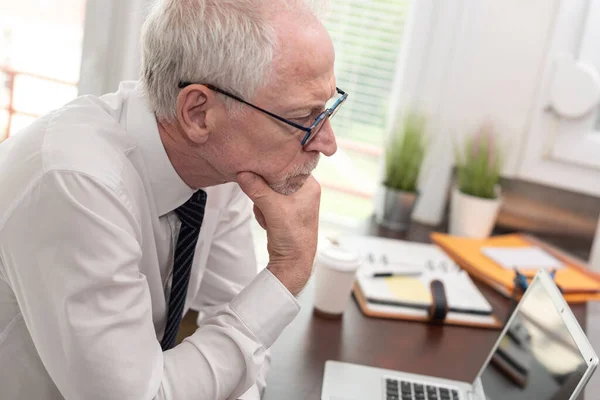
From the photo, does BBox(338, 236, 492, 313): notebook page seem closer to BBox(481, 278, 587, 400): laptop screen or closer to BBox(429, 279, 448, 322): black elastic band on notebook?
BBox(429, 279, 448, 322): black elastic band on notebook

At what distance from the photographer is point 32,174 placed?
3.47ft

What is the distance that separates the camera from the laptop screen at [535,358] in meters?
1.12

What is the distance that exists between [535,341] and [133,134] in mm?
806

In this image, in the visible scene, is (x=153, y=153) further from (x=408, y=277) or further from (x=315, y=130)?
(x=408, y=277)

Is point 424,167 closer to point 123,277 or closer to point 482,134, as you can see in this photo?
point 482,134

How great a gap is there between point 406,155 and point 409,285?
0.62 m

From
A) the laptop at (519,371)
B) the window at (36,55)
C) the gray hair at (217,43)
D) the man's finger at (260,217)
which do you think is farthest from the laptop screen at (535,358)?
the window at (36,55)

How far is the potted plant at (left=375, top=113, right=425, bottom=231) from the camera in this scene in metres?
2.25

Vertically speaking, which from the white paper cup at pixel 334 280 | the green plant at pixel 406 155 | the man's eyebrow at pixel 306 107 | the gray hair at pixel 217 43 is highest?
the gray hair at pixel 217 43

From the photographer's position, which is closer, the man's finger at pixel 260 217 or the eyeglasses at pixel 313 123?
Result: the eyeglasses at pixel 313 123

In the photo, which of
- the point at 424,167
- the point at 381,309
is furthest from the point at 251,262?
the point at 424,167

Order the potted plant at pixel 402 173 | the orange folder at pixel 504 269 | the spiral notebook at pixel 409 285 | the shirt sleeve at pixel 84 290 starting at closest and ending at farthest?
the shirt sleeve at pixel 84 290
the spiral notebook at pixel 409 285
the orange folder at pixel 504 269
the potted plant at pixel 402 173

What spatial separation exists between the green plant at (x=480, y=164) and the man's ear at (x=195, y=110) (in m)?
1.30

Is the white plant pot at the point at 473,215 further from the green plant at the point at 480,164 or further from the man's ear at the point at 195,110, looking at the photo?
the man's ear at the point at 195,110
